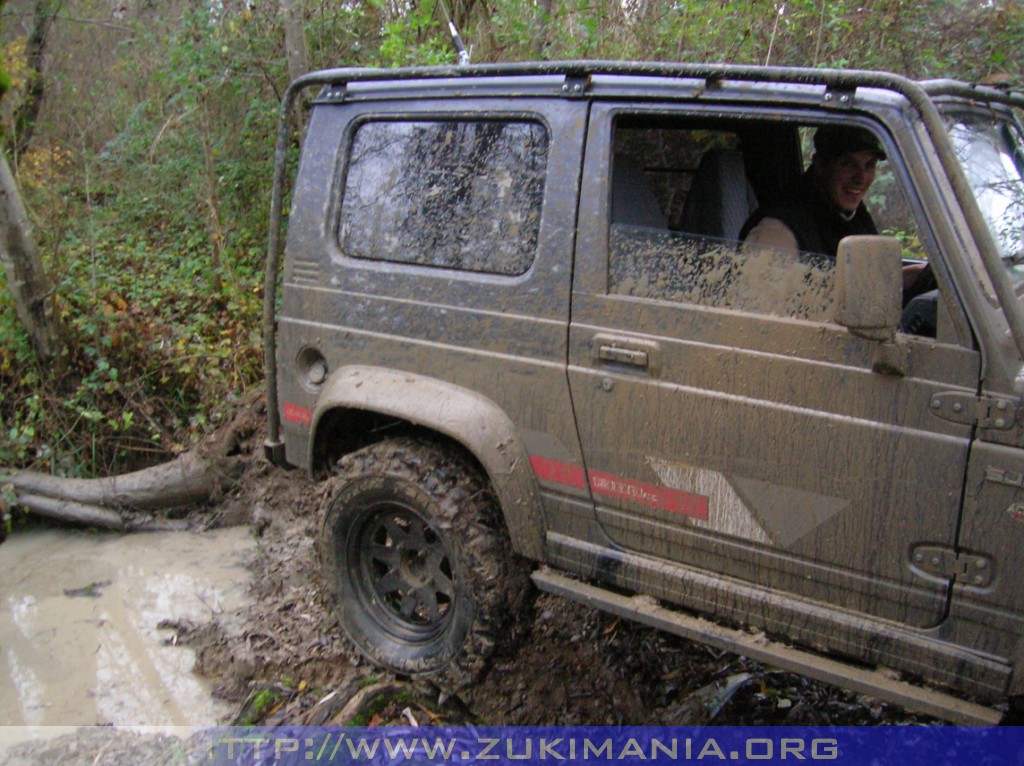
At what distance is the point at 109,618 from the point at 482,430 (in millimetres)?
2442

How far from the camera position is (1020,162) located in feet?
9.20

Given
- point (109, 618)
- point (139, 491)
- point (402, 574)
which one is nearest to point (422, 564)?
point (402, 574)

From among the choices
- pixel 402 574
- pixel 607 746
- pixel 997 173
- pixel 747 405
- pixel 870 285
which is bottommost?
pixel 607 746

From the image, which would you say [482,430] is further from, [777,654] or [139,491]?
[139,491]

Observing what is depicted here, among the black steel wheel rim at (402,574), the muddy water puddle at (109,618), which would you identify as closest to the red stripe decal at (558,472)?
the black steel wheel rim at (402,574)

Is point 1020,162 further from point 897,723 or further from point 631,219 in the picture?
point 897,723

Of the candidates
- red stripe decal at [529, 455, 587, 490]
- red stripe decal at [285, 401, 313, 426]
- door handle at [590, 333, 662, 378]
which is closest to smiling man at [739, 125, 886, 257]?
door handle at [590, 333, 662, 378]

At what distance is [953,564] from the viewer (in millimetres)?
2244

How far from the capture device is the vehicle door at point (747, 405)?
226 centimetres

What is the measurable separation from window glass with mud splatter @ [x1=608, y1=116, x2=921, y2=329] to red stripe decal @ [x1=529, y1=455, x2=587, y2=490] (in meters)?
0.61

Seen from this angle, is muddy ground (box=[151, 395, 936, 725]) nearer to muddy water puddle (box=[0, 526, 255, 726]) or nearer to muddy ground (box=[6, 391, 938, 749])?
muddy ground (box=[6, 391, 938, 749])

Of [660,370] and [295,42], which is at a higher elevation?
[295,42]

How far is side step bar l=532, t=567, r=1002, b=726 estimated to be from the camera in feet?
7.47

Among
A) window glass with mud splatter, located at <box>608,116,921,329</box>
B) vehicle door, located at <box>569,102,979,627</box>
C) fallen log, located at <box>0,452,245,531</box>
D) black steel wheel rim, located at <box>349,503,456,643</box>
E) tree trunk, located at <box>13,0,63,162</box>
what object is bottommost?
fallen log, located at <box>0,452,245,531</box>
